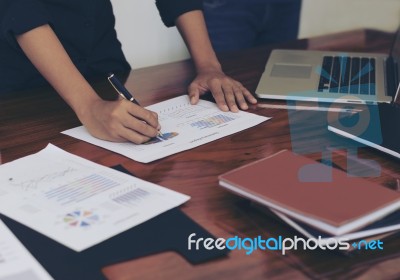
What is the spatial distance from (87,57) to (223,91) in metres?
0.43

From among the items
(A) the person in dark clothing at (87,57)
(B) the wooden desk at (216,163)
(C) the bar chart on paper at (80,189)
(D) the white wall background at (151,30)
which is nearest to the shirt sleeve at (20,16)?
(A) the person in dark clothing at (87,57)

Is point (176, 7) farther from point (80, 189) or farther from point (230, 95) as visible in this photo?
point (80, 189)

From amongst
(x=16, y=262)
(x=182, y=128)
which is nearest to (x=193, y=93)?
(x=182, y=128)

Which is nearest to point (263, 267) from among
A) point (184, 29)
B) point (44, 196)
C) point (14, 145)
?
point (44, 196)

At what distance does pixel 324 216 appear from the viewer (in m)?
0.75

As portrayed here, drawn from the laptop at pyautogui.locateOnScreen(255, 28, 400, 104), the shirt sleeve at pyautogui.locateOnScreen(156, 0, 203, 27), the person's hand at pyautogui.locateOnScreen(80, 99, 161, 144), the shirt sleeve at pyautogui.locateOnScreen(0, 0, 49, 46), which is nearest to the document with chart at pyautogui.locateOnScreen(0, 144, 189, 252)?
the person's hand at pyautogui.locateOnScreen(80, 99, 161, 144)

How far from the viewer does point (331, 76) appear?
145cm

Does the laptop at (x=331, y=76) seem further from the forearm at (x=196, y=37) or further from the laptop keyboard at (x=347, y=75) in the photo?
the forearm at (x=196, y=37)

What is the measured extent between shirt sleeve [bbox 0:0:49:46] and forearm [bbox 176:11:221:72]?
468mm

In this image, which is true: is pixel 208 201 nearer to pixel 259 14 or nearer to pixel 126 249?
pixel 126 249

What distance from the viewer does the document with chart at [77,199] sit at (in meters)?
0.83

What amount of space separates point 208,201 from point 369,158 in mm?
333

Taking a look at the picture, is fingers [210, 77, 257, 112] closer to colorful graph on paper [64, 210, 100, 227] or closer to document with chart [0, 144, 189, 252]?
document with chart [0, 144, 189, 252]

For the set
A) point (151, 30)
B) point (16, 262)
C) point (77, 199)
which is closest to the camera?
point (16, 262)
